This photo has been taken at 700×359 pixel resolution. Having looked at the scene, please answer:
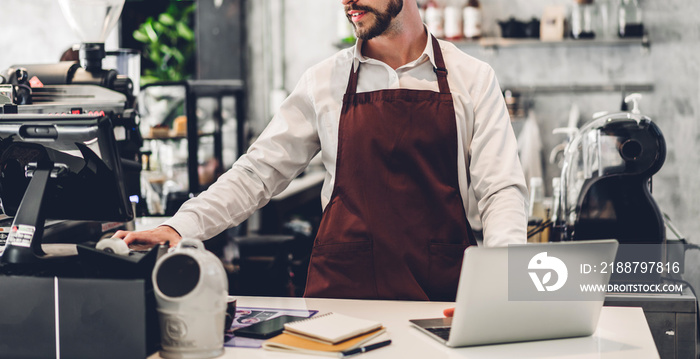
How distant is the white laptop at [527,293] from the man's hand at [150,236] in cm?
64

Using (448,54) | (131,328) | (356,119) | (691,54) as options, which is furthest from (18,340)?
(691,54)

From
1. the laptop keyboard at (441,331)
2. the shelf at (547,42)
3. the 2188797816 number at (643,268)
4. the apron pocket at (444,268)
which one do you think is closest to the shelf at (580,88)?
the shelf at (547,42)

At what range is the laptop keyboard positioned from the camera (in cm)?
141

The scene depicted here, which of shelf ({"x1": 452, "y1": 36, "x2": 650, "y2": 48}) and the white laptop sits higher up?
shelf ({"x1": 452, "y1": 36, "x2": 650, "y2": 48})

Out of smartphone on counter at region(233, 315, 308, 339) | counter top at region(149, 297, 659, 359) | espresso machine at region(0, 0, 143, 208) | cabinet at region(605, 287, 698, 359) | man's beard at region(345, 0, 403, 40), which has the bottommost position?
cabinet at region(605, 287, 698, 359)

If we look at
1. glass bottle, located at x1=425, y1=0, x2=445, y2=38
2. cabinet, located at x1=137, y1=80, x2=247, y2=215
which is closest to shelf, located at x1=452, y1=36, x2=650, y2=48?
glass bottle, located at x1=425, y1=0, x2=445, y2=38

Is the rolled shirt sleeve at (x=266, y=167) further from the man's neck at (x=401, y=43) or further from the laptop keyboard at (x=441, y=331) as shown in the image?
the laptop keyboard at (x=441, y=331)

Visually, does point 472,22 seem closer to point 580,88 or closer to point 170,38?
point 580,88

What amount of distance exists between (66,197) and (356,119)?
2.55ft

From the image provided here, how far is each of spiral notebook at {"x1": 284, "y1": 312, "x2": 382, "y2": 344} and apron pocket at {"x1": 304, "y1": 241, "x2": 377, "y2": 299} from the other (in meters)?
0.46

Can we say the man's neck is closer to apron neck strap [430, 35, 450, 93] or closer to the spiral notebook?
apron neck strap [430, 35, 450, 93]

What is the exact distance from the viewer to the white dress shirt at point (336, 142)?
6.22 ft

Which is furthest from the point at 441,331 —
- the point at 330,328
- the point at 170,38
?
the point at 170,38

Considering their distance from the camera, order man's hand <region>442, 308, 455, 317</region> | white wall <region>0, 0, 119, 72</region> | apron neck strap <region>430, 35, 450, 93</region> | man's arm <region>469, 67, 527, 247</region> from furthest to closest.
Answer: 1. white wall <region>0, 0, 119, 72</region>
2. apron neck strap <region>430, 35, 450, 93</region>
3. man's arm <region>469, 67, 527, 247</region>
4. man's hand <region>442, 308, 455, 317</region>
